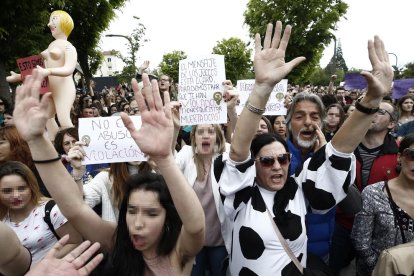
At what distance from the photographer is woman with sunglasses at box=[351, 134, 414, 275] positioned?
2.50 m

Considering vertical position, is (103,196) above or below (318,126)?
below

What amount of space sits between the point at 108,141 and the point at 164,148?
115cm

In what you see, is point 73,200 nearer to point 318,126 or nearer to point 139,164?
point 139,164

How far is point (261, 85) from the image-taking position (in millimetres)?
2029

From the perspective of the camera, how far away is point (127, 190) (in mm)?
2105

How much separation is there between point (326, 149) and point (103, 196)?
1652 mm

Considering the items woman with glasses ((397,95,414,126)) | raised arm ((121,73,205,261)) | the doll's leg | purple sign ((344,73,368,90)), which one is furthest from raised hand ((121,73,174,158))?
purple sign ((344,73,368,90))

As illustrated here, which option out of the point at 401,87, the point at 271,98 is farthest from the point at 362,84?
the point at 271,98

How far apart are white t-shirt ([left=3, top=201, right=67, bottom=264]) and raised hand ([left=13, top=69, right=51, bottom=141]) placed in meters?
0.79

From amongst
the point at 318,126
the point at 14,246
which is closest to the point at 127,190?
the point at 14,246

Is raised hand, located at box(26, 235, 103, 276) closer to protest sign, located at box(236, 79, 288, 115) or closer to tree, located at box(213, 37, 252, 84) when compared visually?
protest sign, located at box(236, 79, 288, 115)

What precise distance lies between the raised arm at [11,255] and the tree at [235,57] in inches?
1582

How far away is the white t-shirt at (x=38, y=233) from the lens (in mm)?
2393

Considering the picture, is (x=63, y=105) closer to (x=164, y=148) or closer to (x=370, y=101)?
(x=164, y=148)
